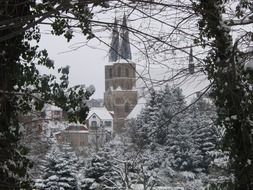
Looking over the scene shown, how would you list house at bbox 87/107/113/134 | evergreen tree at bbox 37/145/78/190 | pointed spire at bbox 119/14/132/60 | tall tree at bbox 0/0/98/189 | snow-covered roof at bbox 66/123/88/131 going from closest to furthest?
pointed spire at bbox 119/14/132/60, tall tree at bbox 0/0/98/189, snow-covered roof at bbox 66/123/88/131, evergreen tree at bbox 37/145/78/190, house at bbox 87/107/113/134

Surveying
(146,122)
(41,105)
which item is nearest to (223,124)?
(41,105)

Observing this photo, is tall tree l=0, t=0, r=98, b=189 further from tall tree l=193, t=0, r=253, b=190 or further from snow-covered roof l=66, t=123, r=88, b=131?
tall tree l=193, t=0, r=253, b=190

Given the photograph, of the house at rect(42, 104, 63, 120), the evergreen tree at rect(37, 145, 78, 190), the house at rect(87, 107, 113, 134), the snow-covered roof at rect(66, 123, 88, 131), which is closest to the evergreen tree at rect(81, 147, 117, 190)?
the evergreen tree at rect(37, 145, 78, 190)

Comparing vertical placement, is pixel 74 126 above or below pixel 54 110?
below

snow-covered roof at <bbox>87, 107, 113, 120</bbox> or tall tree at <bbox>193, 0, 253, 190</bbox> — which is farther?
snow-covered roof at <bbox>87, 107, 113, 120</bbox>

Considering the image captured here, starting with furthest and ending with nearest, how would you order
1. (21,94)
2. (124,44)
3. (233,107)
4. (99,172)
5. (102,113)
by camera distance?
(102,113) < (99,172) < (233,107) < (21,94) < (124,44)

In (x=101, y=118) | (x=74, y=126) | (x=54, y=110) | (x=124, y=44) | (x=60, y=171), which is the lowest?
(x=60, y=171)

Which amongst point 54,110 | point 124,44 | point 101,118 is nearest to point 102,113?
point 101,118

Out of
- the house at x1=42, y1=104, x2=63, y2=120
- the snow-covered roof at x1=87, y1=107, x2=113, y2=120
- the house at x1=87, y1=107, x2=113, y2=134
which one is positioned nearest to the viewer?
the house at x1=42, y1=104, x2=63, y2=120

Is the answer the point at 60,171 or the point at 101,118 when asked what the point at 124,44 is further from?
the point at 101,118

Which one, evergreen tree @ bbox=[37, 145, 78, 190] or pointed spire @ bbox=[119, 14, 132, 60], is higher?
pointed spire @ bbox=[119, 14, 132, 60]

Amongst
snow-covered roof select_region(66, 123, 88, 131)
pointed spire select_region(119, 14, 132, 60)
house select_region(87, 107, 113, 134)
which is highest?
house select_region(87, 107, 113, 134)

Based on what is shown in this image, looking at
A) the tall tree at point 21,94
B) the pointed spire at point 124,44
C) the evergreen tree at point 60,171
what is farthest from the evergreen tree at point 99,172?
the pointed spire at point 124,44

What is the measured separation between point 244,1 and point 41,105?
132 inches
